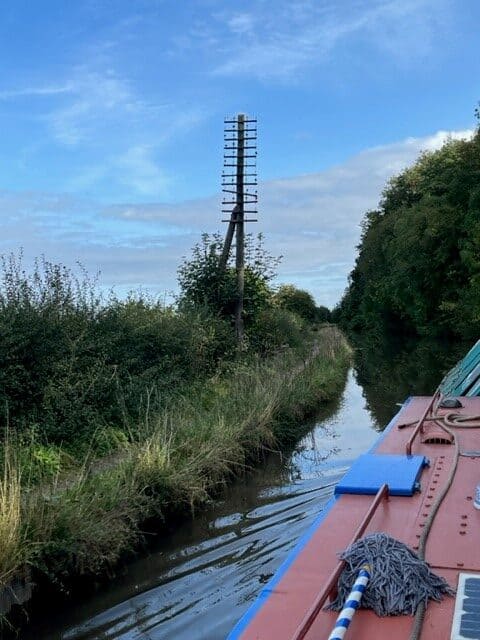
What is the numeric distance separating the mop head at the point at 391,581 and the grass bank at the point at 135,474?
3.07m

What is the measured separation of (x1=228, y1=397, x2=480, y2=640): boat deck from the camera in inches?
113

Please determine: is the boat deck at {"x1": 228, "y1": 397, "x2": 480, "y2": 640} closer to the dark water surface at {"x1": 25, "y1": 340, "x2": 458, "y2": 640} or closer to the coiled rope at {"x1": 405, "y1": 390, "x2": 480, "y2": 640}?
the coiled rope at {"x1": 405, "y1": 390, "x2": 480, "y2": 640}

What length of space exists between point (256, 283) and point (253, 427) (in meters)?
8.63

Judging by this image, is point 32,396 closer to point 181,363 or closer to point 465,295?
point 181,363

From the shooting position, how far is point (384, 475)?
5.03 meters

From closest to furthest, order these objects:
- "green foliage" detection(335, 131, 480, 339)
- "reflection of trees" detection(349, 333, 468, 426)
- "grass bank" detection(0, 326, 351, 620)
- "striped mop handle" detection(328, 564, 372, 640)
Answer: "striped mop handle" detection(328, 564, 372, 640) → "grass bank" detection(0, 326, 351, 620) → "reflection of trees" detection(349, 333, 468, 426) → "green foliage" detection(335, 131, 480, 339)

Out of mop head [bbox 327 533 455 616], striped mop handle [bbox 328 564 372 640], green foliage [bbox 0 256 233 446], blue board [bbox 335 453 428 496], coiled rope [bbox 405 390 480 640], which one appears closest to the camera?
striped mop handle [bbox 328 564 372 640]

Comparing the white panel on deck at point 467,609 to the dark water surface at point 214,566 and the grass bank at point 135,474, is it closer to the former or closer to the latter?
the dark water surface at point 214,566

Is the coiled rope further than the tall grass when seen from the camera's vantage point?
No

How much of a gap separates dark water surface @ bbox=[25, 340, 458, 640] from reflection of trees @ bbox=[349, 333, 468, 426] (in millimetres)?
5573

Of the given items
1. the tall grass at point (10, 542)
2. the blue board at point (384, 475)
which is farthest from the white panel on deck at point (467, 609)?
the tall grass at point (10, 542)

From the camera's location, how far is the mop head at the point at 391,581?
2.92 metres

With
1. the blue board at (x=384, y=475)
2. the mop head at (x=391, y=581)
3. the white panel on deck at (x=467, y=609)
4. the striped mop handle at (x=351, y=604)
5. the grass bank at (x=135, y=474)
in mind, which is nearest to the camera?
the striped mop handle at (x=351, y=604)

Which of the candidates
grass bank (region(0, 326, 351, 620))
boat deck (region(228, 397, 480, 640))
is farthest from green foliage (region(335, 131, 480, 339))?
boat deck (region(228, 397, 480, 640))
